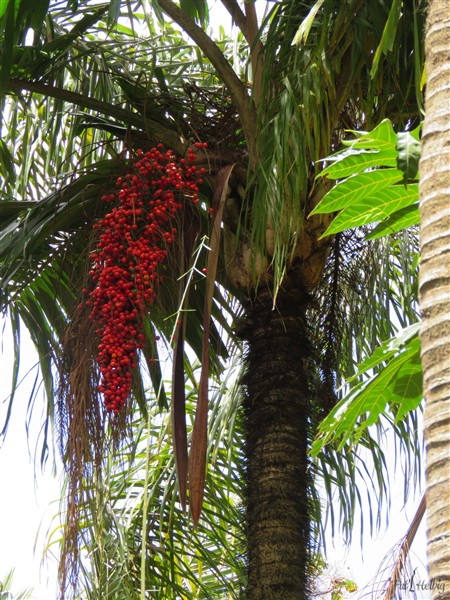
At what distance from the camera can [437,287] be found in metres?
1.45

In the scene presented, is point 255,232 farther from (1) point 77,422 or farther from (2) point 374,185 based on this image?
(2) point 374,185

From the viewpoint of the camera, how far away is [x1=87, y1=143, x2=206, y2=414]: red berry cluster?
301 cm

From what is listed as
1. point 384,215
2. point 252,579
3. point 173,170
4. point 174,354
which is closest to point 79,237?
point 173,170

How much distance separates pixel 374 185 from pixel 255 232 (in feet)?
3.42

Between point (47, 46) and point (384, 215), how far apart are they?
1924 millimetres

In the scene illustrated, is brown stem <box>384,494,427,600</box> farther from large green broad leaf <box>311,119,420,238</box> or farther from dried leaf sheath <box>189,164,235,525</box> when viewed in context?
large green broad leaf <box>311,119,420,238</box>

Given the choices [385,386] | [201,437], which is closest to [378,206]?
[385,386]

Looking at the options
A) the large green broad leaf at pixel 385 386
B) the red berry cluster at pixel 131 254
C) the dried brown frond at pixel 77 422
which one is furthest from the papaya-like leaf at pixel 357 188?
the dried brown frond at pixel 77 422

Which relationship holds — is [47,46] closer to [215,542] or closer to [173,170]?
[173,170]

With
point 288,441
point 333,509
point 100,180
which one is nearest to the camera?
point 288,441

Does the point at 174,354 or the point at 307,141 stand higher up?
the point at 307,141

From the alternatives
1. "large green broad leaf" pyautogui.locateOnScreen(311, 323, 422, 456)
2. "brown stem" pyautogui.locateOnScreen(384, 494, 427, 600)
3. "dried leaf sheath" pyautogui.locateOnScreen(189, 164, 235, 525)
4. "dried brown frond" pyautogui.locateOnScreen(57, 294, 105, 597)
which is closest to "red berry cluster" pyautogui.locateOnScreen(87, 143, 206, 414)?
"dried brown frond" pyautogui.locateOnScreen(57, 294, 105, 597)

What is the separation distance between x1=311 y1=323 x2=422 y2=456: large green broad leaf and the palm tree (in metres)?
0.64

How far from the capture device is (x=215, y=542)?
4719 mm
